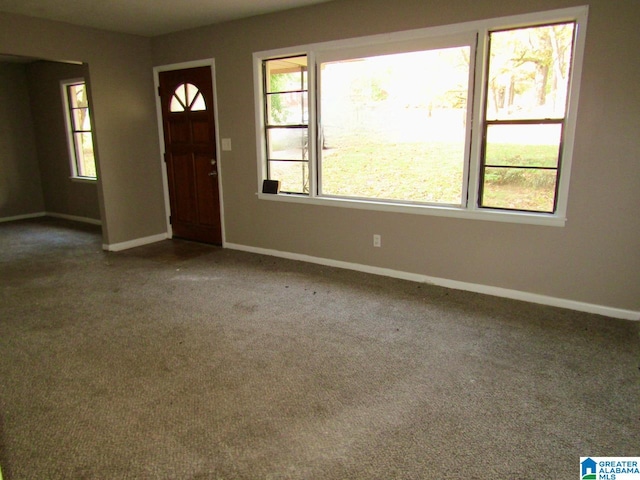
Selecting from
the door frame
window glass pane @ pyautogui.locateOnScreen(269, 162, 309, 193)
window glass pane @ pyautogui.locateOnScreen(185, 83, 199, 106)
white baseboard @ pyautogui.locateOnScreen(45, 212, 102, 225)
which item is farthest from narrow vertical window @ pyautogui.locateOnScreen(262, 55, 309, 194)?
white baseboard @ pyautogui.locateOnScreen(45, 212, 102, 225)

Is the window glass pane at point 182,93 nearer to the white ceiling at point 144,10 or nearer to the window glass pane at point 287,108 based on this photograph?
the white ceiling at point 144,10

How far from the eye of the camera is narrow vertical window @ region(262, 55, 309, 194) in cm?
452

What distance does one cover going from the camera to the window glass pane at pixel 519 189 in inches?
135

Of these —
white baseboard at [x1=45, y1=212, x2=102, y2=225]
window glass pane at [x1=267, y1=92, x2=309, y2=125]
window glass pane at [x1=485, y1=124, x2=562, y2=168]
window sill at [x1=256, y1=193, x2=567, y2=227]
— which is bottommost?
white baseboard at [x1=45, y1=212, x2=102, y2=225]

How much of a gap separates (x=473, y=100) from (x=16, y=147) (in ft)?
24.1

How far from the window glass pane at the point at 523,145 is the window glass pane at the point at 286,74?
6.47 ft

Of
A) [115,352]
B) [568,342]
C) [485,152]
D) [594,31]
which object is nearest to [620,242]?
[568,342]

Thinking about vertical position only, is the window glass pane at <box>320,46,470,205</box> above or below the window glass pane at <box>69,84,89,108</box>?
below

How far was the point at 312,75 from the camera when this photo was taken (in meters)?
4.33

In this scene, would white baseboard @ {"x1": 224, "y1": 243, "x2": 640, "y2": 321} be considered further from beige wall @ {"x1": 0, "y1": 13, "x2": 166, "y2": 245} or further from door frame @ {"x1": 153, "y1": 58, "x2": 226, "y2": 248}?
beige wall @ {"x1": 0, "y1": 13, "x2": 166, "y2": 245}

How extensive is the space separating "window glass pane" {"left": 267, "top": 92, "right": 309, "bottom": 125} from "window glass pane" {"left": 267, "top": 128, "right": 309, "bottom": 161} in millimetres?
93

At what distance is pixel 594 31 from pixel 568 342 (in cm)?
217

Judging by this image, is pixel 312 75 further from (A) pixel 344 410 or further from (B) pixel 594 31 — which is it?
(A) pixel 344 410

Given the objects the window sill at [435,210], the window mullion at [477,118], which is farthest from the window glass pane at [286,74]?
the window mullion at [477,118]
